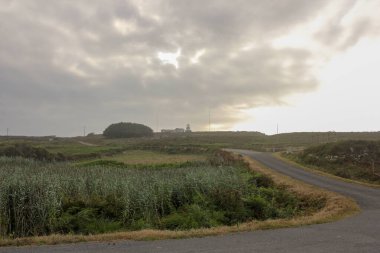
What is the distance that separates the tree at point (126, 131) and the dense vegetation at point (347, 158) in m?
139

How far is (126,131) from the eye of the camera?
183750mm

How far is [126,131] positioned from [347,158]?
149792 mm

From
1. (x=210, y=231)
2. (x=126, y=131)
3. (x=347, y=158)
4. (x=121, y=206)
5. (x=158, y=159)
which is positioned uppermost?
(x=126, y=131)

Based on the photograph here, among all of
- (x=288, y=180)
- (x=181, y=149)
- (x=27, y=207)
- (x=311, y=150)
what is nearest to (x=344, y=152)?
(x=311, y=150)

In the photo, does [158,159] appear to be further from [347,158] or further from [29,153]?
[347,158]

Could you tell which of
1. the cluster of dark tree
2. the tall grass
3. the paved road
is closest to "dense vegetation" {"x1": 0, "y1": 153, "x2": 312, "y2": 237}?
the tall grass

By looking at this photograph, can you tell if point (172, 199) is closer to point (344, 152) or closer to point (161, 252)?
point (161, 252)

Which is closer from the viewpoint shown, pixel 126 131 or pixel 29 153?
pixel 29 153

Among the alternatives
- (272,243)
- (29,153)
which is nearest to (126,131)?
(29,153)

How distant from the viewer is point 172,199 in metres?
20.6

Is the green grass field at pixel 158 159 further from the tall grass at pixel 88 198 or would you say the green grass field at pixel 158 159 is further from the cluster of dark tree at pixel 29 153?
the tall grass at pixel 88 198

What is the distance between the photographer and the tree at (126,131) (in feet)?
592

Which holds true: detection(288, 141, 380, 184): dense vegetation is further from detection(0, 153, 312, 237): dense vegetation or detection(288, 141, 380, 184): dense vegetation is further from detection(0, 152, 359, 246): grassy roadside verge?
detection(0, 152, 359, 246): grassy roadside verge

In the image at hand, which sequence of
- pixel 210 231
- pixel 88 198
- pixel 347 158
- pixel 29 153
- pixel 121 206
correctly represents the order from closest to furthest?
pixel 210 231 → pixel 121 206 → pixel 88 198 → pixel 347 158 → pixel 29 153
